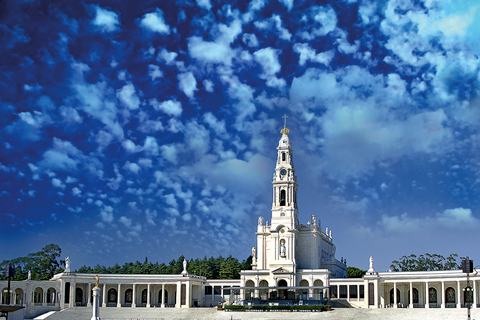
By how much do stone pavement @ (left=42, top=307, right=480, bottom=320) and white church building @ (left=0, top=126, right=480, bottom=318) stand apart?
514 cm

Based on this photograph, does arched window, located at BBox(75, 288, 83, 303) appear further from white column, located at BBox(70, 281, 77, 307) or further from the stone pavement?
the stone pavement

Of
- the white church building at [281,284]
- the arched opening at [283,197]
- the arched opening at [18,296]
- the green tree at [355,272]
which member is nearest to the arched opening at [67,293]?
the white church building at [281,284]

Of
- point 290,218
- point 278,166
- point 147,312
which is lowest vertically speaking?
point 147,312

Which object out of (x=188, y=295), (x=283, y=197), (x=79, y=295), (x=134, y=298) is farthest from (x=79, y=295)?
(x=283, y=197)

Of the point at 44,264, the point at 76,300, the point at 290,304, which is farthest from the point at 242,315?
the point at 44,264

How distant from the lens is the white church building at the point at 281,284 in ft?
269

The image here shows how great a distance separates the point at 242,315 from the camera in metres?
75.1

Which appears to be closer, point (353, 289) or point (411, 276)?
point (411, 276)

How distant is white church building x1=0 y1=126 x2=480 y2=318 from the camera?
82.1 m

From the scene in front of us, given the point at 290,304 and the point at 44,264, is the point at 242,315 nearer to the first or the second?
the point at 290,304

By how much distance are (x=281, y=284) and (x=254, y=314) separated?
15481 mm

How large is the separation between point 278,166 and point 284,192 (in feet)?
13.9

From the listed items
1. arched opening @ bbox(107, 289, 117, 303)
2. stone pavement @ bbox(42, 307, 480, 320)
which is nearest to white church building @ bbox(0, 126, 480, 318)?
arched opening @ bbox(107, 289, 117, 303)

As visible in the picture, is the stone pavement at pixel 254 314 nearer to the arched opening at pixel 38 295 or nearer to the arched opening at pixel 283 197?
the arched opening at pixel 38 295
